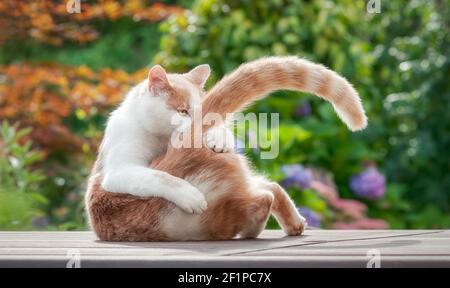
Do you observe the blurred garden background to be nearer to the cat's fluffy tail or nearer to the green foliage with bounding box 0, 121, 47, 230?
the green foliage with bounding box 0, 121, 47, 230

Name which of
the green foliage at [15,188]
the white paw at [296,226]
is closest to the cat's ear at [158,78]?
the white paw at [296,226]

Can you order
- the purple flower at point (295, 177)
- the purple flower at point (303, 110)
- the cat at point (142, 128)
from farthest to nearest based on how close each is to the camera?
the purple flower at point (303, 110)
the purple flower at point (295, 177)
the cat at point (142, 128)

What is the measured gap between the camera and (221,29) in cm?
473

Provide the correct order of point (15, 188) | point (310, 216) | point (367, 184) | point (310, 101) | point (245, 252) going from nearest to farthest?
point (245, 252) → point (15, 188) → point (310, 216) → point (367, 184) → point (310, 101)

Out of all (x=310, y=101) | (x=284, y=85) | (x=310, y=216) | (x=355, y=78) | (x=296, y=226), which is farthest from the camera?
(x=355, y=78)

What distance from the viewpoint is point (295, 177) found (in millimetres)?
3891

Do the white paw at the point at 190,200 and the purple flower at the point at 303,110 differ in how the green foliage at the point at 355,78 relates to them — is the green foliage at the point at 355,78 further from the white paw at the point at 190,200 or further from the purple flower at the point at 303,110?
the white paw at the point at 190,200

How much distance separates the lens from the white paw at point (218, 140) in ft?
5.66

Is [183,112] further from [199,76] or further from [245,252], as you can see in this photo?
[245,252]

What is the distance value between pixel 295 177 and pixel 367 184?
0.83 metres

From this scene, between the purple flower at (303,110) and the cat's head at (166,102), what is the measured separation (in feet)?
8.83

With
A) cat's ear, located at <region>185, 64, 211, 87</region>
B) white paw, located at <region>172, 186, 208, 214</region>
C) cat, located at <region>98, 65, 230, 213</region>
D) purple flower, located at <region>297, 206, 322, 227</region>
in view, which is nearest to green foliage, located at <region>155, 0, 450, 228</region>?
purple flower, located at <region>297, 206, 322, 227</region>

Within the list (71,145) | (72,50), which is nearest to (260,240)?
(71,145)

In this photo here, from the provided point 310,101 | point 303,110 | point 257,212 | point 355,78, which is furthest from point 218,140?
point 355,78
